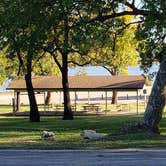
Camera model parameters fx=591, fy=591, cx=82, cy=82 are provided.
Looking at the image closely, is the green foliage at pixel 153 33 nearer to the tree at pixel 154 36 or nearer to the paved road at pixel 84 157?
the tree at pixel 154 36

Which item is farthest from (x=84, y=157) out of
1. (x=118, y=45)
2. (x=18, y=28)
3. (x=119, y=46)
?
(x=119, y=46)

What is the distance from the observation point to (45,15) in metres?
25.5

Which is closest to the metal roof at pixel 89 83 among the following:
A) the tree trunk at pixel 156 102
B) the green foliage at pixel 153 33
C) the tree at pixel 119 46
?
the tree at pixel 119 46

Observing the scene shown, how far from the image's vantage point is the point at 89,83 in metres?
60.0

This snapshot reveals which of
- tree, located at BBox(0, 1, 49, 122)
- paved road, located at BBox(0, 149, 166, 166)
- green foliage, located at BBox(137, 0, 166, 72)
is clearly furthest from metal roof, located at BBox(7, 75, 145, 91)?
paved road, located at BBox(0, 149, 166, 166)

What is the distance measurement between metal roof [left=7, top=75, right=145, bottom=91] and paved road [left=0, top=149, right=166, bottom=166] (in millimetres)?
39378

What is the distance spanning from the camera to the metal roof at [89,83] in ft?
189

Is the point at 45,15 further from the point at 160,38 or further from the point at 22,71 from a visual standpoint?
the point at 22,71

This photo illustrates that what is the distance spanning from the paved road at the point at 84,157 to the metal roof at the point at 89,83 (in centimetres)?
3938

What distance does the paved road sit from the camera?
1390 centimetres

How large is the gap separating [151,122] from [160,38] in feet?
26.8

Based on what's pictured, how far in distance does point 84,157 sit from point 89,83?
1756 inches

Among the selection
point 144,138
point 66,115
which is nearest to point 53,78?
point 66,115

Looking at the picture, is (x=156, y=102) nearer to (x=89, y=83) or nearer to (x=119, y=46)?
(x=119, y=46)
